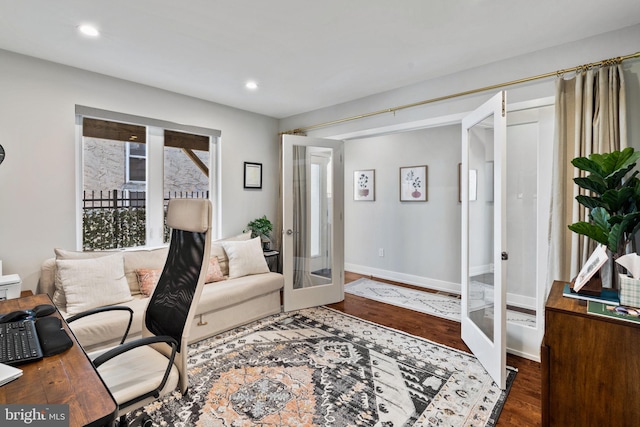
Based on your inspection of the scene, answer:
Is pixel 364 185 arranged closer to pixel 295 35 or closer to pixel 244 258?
pixel 244 258

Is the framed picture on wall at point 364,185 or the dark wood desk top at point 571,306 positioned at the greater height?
the framed picture on wall at point 364,185

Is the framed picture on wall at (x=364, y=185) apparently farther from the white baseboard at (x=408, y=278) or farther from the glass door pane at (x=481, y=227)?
the glass door pane at (x=481, y=227)

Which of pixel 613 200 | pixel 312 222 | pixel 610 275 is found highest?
pixel 613 200

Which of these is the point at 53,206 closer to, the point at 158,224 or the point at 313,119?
the point at 158,224

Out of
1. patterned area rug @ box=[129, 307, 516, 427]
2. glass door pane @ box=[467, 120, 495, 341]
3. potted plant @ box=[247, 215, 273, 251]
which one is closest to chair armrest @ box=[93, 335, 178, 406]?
patterned area rug @ box=[129, 307, 516, 427]

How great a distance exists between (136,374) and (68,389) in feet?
1.87

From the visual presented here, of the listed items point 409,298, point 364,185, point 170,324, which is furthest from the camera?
point 364,185

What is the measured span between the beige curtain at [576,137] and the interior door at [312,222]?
7.39 feet

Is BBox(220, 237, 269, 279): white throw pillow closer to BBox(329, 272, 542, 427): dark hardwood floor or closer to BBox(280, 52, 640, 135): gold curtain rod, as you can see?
BBox(329, 272, 542, 427): dark hardwood floor

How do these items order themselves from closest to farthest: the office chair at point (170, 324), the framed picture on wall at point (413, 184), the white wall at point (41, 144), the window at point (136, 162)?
the office chair at point (170, 324) → the white wall at point (41, 144) → the window at point (136, 162) → the framed picture on wall at point (413, 184)

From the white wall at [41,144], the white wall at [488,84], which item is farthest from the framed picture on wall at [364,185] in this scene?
the white wall at [41,144]

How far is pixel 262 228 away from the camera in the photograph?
14.6 ft

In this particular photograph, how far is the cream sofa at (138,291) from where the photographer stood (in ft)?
7.93

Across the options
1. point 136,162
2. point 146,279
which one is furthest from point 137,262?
point 136,162
